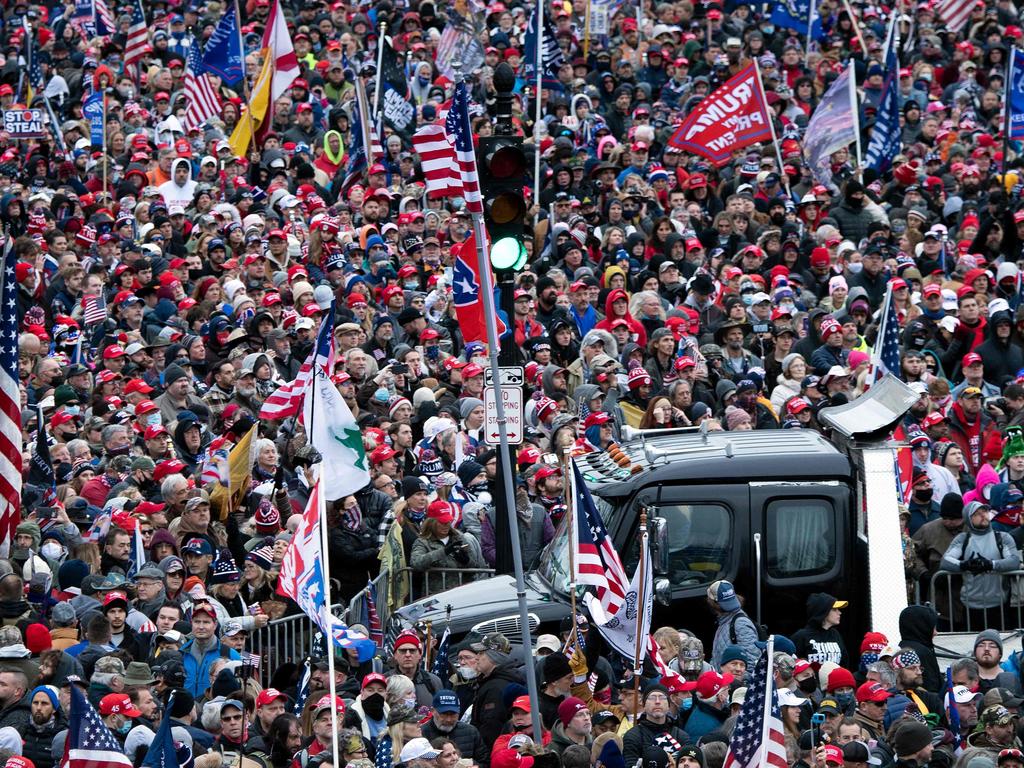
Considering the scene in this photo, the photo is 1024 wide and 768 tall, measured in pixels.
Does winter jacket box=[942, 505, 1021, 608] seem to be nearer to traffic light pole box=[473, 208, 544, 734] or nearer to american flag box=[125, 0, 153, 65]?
traffic light pole box=[473, 208, 544, 734]

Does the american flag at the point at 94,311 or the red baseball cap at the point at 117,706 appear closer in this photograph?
the red baseball cap at the point at 117,706

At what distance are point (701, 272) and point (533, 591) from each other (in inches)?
321

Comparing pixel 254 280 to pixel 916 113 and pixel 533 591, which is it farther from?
pixel 916 113

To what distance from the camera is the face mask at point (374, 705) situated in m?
13.1

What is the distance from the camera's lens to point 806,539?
46.9 ft

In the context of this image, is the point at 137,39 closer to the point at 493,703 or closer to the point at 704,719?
the point at 493,703

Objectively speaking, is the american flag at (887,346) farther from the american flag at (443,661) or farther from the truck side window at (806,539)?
the american flag at (443,661)

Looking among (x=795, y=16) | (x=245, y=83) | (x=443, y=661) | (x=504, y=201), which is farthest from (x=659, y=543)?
(x=795, y=16)

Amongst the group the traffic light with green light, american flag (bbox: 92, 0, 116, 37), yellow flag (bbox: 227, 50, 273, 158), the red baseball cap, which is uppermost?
american flag (bbox: 92, 0, 116, 37)

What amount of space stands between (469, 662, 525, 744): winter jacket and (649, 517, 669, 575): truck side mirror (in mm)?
1167

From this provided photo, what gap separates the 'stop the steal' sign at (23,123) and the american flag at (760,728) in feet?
52.5

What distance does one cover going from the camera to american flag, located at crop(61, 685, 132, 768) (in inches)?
428

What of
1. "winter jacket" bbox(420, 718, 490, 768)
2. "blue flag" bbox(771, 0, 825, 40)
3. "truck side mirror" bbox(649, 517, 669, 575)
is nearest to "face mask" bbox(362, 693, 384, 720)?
"winter jacket" bbox(420, 718, 490, 768)

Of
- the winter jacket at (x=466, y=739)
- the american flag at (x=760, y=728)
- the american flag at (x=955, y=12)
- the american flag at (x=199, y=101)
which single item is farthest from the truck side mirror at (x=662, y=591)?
the american flag at (x=955, y=12)
